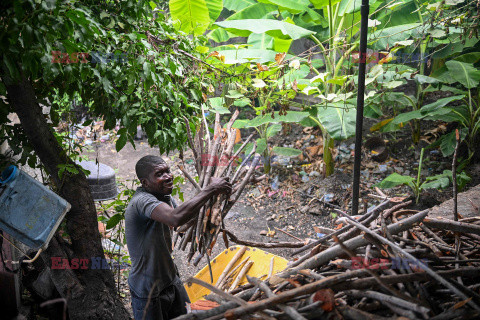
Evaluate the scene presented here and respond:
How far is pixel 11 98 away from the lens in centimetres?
287

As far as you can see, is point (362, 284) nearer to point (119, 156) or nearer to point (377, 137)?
point (377, 137)

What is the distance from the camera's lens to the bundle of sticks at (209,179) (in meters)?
2.66

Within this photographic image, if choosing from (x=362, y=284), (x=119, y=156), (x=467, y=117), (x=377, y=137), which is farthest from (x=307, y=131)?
(x=362, y=284)

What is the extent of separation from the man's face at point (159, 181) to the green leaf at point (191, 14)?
2.60 m

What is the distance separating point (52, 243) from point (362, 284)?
8.32ft

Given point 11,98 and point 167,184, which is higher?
point 11,98

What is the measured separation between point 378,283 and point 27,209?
2.39m

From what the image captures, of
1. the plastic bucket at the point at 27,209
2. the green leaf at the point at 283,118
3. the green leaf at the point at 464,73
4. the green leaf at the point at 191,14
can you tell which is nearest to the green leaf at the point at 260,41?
the green leaf at the point at 283,118

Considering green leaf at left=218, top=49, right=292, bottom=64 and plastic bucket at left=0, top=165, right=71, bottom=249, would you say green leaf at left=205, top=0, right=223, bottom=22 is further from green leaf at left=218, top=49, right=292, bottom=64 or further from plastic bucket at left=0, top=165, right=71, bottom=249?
plastic bucket at left=0, top=165, right=71, bottom=249

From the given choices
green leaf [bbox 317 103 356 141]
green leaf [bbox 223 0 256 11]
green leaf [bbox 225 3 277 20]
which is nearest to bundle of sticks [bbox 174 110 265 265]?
green leaf [bbox 317 103 356 141]

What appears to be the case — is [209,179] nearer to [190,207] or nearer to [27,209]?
[190,207]

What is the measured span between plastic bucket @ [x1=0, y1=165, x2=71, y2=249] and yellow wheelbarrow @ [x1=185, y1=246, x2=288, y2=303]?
1436mm

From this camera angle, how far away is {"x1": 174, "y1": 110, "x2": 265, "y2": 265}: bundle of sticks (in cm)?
266

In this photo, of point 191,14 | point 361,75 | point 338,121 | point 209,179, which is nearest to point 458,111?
point 338,121
